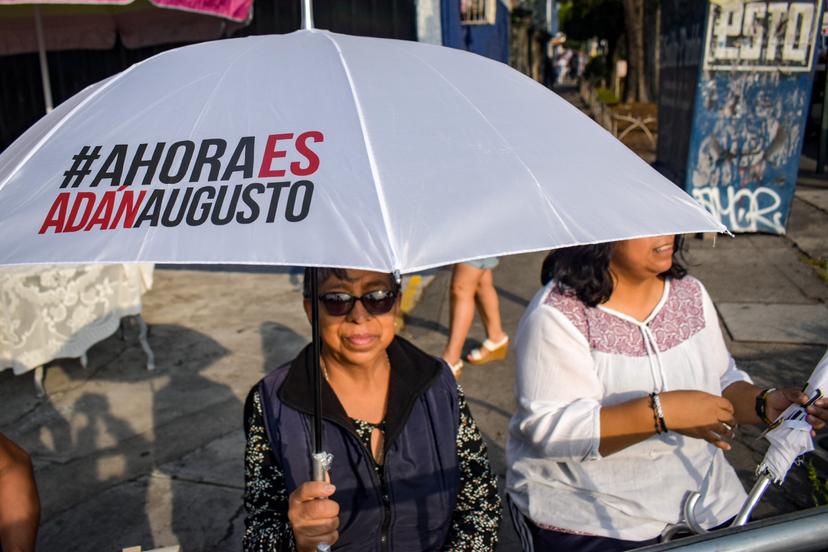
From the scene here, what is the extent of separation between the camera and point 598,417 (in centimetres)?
200

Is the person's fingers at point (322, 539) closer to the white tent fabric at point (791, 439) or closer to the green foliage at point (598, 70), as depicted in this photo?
the white tent fabric at point (791, 439)

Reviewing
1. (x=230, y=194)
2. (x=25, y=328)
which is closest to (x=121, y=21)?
(x=25, y=328)

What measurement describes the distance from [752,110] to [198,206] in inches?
305

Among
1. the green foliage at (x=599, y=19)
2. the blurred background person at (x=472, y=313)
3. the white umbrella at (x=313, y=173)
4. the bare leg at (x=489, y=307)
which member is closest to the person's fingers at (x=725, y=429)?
the white umbrella at (x=313, y=173)

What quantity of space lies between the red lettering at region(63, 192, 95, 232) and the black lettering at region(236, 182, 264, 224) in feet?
0.97

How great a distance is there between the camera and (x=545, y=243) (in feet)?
4.20

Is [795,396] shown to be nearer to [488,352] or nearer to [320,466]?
[320,466]

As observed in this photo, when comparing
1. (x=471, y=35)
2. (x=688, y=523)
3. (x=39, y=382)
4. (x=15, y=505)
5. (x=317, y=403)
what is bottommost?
(x=39, y=382)

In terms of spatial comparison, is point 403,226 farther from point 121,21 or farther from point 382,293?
point 121,21

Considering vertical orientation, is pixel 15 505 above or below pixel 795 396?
below

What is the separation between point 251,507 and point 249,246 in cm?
93

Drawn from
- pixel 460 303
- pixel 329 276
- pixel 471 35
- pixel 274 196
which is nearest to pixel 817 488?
pixel 460 303

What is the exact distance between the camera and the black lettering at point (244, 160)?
4.30ft

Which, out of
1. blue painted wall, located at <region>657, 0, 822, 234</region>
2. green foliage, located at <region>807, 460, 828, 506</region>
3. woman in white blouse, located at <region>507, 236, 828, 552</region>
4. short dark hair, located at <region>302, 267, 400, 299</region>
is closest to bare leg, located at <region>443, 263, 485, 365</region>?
green foliage, located at <region>807, 460, 828, 506</region>
